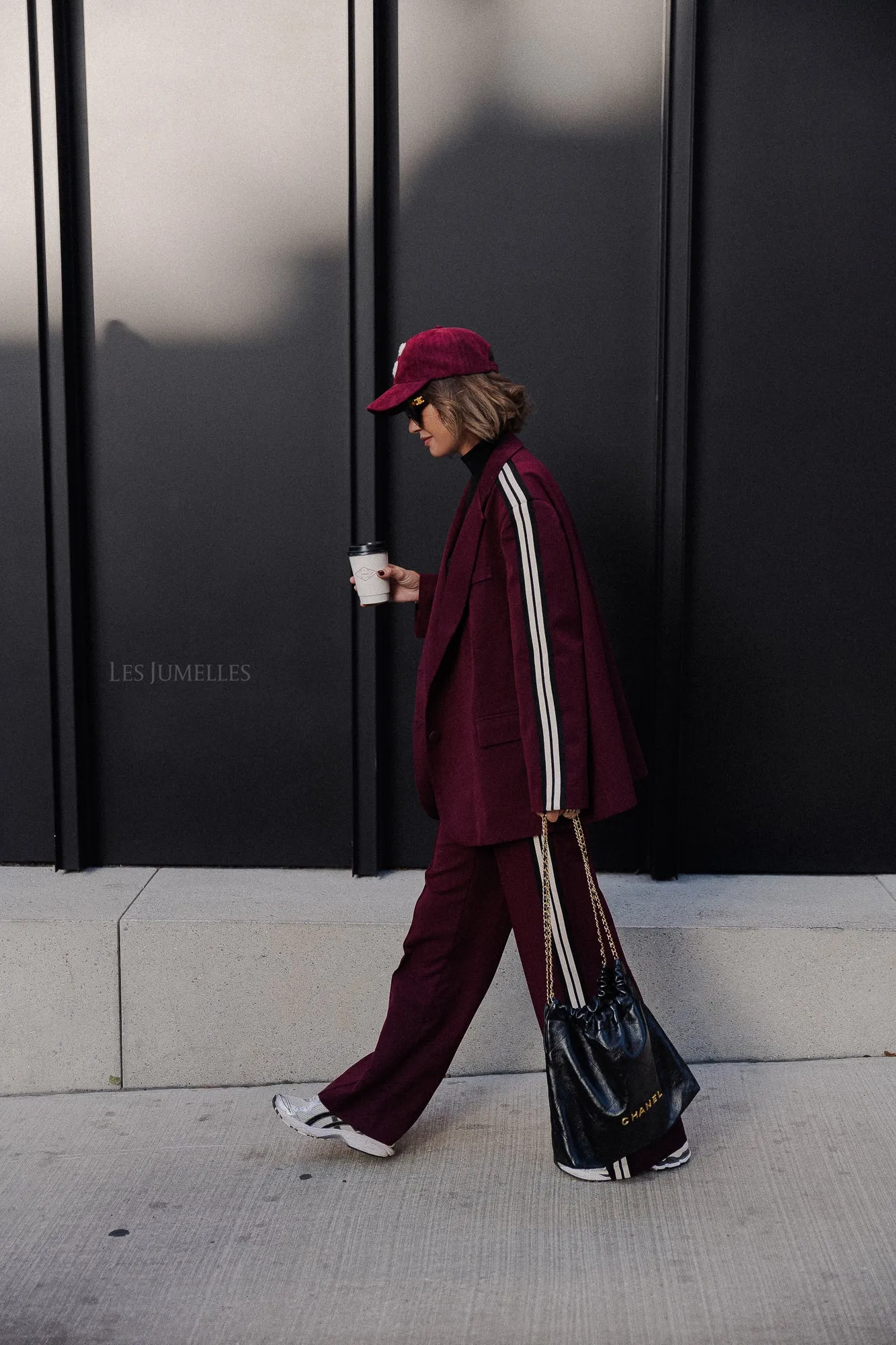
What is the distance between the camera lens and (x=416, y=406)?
288cm

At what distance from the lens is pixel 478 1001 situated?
301cm

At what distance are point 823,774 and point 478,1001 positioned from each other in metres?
1.59

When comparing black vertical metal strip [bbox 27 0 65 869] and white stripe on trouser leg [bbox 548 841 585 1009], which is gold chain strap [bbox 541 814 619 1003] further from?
black vertical metal strip [bbox 27 0 65 869]

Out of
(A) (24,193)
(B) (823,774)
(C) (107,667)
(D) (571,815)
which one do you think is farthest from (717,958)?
(A) (24,193)

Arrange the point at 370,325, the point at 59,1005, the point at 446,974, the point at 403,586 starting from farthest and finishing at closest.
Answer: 1. the point at 370,325
2. the point at 59,1005
3. the point at 403,586
4. the point at 446,974

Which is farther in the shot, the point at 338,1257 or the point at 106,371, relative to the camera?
the point at 106,371

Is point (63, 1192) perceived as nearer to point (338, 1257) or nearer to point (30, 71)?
point (338, 1257)

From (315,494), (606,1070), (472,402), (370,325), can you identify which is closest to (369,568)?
(472,402)

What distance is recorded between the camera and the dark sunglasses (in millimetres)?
2854

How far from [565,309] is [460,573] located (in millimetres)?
1395

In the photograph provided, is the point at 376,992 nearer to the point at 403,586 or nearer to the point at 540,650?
the point at 403,586

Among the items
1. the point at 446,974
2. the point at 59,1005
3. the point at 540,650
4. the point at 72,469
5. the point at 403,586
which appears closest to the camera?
the point at 540,650

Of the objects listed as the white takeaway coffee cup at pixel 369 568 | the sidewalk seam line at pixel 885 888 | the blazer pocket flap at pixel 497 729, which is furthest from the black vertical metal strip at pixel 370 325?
the sidewalk seam line at pixel 885 888

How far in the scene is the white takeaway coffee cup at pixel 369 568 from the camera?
299 cm
